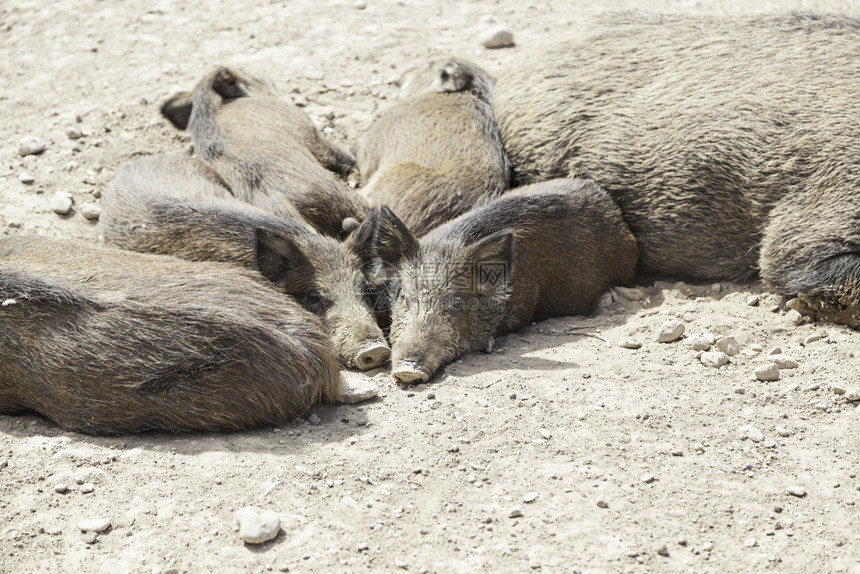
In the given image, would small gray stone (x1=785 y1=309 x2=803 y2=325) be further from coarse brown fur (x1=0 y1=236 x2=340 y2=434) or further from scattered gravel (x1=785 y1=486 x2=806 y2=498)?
coarse brown fur (x1=0 y1=236 x2=340 y2=434)

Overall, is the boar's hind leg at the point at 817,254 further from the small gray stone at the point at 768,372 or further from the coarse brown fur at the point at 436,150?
the coarse brown fur at the point at 436,150

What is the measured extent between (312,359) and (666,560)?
176 centimetres

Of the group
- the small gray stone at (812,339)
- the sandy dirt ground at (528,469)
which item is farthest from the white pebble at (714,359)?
the small gray stone at (812,339)

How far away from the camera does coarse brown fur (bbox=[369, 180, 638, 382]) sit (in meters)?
4.99

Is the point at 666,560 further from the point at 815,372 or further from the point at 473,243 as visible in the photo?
the point at 473,243

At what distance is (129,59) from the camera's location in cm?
800

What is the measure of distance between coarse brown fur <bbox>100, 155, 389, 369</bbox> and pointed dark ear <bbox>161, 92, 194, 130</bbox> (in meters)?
1.48

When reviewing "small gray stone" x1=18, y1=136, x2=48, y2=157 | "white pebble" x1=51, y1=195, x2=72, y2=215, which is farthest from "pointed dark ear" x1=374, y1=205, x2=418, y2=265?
"small gray stone" x1=18, y1=136, x2=48, y2=157

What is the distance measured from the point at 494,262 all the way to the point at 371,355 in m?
0.87

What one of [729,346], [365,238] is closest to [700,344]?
[729,346]

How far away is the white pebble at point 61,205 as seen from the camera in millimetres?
6176

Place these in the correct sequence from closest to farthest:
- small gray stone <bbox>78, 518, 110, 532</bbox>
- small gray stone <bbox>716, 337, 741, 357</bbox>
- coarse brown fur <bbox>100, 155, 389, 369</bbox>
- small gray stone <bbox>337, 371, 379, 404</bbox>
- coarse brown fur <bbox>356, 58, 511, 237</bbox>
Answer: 1. small gray stone <bbox>78, 518, 110, 532</bbox>
2. small gray stone <bbox>337, 371, 379, 404</bbox>
3. small gray stone <bbox>716, 337, 741, 357</bbox>
4. coarse brown fur <bbox>100, 155, 389, 369</bbox>
5. coarse brown fur <bbox>356, 58, 511, 237</bbox>

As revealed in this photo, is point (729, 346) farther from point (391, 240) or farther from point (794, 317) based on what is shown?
point (391, 240)

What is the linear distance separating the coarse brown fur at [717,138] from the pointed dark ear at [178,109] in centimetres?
235
